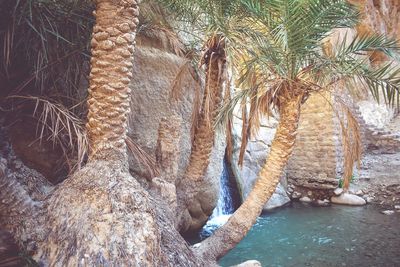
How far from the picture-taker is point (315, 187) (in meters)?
9.84

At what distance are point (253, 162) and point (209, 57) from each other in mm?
5565

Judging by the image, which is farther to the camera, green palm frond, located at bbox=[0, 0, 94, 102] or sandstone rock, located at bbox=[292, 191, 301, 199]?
sandstone rock, located at bbox=[292, 191, 301, 199]

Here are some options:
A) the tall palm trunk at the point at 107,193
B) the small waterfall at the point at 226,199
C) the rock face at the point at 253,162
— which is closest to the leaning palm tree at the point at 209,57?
the tall palm trunk at the point at 107,193

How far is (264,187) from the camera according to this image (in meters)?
4.54

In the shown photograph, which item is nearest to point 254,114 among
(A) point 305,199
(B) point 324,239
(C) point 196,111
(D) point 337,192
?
(C) point 196,111

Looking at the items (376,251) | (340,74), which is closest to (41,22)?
(340,74)

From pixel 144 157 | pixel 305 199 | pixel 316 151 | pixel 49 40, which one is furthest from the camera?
pixel 305 199

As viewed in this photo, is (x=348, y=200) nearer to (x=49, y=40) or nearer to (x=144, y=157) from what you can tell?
(x=144, y=157)

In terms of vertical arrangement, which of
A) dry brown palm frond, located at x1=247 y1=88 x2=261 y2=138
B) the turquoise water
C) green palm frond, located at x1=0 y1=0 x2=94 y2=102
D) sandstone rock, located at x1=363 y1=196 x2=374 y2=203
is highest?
green palm frond, located at x1=0 y1=0 x2=94 y2=102

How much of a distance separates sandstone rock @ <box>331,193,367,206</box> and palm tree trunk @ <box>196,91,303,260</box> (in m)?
5.89

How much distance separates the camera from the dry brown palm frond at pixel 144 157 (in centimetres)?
379

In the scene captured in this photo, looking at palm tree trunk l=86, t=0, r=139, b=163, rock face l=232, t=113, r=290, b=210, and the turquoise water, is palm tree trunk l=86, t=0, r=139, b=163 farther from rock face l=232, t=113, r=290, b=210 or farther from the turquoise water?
rock face l=232, t=113, r=290, b=210

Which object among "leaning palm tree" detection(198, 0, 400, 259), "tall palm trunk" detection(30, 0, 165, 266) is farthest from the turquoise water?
"tall palm trunk" detection(30, 0, 165, 266)

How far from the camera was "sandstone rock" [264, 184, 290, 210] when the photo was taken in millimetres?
9225
